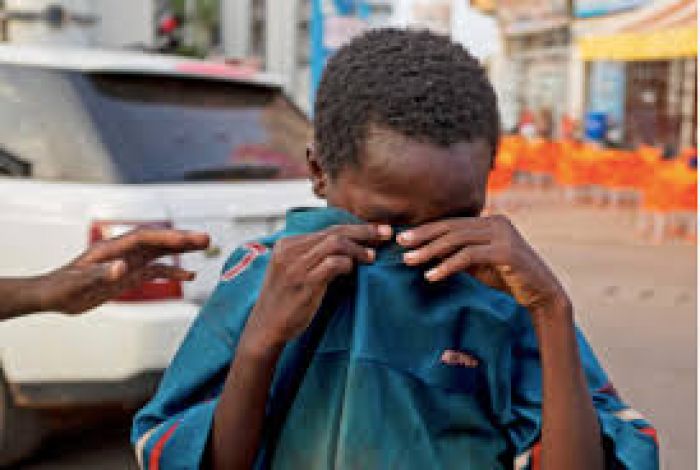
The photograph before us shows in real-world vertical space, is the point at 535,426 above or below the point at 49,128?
below

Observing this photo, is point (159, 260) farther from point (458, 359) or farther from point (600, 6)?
point (600, 6)

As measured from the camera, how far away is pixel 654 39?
58.0 ft

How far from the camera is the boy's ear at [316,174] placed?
142 centimetres

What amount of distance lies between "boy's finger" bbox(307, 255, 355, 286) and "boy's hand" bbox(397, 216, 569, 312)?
0.28 feet

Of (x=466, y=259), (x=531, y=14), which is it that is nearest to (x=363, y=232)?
(x=466, y=259)

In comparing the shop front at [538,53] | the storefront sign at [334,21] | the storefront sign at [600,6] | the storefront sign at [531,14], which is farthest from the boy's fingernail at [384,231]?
the storefront sign at [531,14]

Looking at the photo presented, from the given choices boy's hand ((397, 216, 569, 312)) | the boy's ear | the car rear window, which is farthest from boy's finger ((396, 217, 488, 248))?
the car rear window

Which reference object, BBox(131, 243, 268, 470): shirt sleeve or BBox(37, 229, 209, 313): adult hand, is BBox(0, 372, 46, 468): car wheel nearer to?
BBox(37, 229, 209, 313): adult hand

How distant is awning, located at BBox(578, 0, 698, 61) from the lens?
Answer: 16625 millimetres

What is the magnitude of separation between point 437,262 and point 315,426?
0.28m

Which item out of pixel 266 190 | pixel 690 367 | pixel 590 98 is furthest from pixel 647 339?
pixel 590 98

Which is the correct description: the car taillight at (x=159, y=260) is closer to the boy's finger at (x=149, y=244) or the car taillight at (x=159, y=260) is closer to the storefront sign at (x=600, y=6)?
the boy's finger at (x=149, y=244)

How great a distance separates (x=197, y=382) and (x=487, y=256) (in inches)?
17.7

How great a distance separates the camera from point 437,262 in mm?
1267
